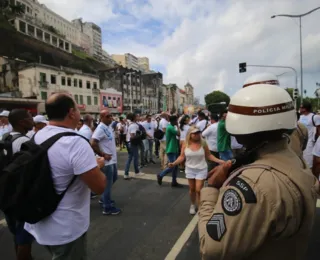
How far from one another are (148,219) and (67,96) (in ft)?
9.98

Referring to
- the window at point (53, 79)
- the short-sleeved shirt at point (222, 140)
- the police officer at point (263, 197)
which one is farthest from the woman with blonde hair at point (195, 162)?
the window at point (53, 79)

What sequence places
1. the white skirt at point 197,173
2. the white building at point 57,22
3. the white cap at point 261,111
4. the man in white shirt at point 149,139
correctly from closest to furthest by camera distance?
1. the white cap at point 261,111
2. the white skirt at point 197,173
3. the man in white shirt at point 149,139
4. the white building at point 57,22

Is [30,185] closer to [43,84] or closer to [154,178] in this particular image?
[154,178]

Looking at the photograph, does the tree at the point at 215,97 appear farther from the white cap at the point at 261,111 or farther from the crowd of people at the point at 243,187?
the white cap at the point at 261,111

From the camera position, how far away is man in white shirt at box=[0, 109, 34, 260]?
2678 millimetres

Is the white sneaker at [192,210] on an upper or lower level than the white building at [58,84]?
lower

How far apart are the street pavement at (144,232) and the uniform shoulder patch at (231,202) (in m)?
2.45

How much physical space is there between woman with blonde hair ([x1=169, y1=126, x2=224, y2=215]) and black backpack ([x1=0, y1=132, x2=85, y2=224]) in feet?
10.2

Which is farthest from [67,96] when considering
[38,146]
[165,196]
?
[165,196]

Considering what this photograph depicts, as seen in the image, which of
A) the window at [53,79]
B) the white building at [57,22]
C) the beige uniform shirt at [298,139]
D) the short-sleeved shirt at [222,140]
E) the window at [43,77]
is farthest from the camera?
the white building at [57,22]

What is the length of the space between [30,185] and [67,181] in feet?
0.80

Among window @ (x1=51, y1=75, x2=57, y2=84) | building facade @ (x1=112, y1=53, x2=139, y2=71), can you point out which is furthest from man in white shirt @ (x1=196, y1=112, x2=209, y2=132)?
building facade @ (x1=112, y1=53, x2=139, y2=71)

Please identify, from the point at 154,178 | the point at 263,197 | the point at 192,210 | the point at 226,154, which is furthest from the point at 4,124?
the point at 263,197

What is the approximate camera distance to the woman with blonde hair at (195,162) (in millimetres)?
4527
